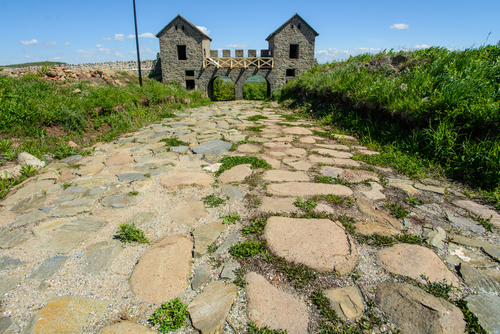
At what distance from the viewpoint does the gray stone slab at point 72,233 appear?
74.0 inches

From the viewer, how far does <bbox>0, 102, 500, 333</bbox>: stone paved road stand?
1346 mm

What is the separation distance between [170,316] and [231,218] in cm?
94

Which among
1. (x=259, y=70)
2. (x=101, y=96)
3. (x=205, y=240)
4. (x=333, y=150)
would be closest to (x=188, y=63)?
(x=259, y=70)

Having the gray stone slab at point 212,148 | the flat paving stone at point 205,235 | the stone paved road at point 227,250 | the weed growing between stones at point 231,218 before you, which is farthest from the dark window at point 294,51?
the flat paving stone at point 205,235

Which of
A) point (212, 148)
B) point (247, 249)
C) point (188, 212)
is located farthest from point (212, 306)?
point (212, 148)

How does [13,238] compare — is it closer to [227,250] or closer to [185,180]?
[185,180]

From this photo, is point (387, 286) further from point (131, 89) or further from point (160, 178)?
point (131, 89)

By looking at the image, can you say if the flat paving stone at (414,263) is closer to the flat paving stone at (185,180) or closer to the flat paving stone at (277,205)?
the flat paving stone at (277,205)

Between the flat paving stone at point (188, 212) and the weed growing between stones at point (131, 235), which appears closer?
the weed growing between stones at point (131, 235)

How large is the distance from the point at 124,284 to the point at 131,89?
7.89 metres

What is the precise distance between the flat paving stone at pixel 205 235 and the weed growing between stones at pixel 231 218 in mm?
50

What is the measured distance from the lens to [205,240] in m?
1.92

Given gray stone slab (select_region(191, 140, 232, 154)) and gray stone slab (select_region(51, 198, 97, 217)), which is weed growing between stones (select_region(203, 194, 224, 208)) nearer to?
gray stone slab (select_region(51, 198, 97, 217))

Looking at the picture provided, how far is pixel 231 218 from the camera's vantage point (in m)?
2.17
